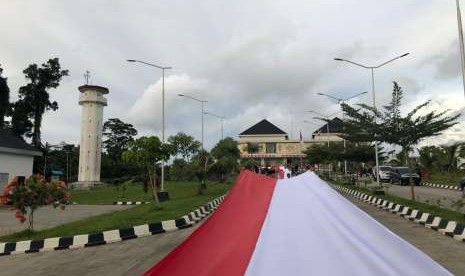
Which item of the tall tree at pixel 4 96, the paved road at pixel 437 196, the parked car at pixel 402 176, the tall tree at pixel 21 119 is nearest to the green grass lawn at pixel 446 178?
the parked car at pixel 402 176

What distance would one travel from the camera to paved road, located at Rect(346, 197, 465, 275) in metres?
8.83

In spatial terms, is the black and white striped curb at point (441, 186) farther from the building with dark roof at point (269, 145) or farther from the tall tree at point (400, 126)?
the building with dark roof at point (269, 145)

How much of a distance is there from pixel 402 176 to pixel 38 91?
44610 millimetres

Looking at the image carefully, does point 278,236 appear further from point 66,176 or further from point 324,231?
point 66,176

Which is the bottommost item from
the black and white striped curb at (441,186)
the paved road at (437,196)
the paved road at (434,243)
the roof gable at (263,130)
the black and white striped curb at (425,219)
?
the paved road at (434,243)

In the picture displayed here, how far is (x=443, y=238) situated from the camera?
1198 cm

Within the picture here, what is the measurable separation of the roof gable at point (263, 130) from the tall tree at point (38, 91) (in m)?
52.6

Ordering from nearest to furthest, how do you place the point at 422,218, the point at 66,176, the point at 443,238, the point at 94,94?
the point at 443,238 < the point at 422,218 < the point at 94,94 < the point at 66,176

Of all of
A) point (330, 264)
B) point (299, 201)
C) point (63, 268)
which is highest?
point (299, 201)

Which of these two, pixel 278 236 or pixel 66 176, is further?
pixel 66 176

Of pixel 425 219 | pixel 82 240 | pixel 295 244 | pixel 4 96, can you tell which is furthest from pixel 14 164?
pixel 295 244

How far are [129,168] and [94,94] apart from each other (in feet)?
64.6

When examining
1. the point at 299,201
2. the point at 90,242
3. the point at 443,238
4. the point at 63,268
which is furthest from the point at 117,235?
the point at 299,201

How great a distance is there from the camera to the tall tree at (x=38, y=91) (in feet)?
204
